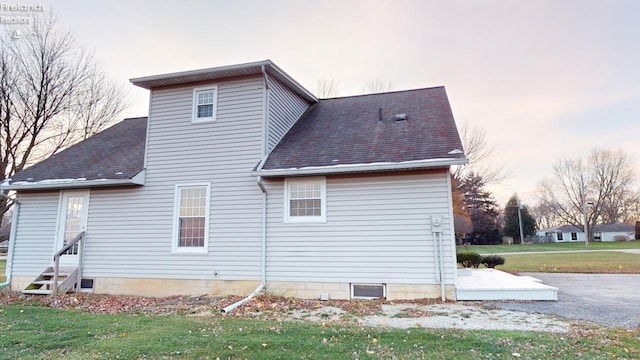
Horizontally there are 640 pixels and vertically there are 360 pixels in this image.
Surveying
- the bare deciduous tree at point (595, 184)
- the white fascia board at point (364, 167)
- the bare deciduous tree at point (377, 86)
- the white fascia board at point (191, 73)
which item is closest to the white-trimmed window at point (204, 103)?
the white fascia board at point (191, 73)

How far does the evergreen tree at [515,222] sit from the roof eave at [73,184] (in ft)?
160

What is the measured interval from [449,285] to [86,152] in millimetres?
11189

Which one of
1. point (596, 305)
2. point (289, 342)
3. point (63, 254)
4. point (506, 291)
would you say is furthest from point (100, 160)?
point (596, 305)

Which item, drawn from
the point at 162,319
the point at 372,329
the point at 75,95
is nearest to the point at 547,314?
the point at 372,329

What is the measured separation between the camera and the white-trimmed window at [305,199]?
26.3ft

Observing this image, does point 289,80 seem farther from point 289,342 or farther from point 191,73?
point 289,342

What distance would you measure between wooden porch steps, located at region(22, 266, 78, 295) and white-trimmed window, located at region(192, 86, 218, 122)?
502cm

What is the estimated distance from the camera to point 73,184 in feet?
30.0

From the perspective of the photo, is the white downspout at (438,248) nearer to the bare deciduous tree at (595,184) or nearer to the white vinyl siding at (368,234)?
the white vinyl siding at (368,234)

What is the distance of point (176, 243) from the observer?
8766mm

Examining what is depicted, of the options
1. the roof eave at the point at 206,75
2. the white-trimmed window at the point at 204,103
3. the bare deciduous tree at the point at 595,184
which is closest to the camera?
the roof eave at the point at 206,75

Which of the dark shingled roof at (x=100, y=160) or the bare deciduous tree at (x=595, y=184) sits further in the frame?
the bare deciduous tree at (x=595, y=184)

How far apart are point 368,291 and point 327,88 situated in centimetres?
1725

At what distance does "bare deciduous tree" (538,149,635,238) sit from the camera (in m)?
43.8
